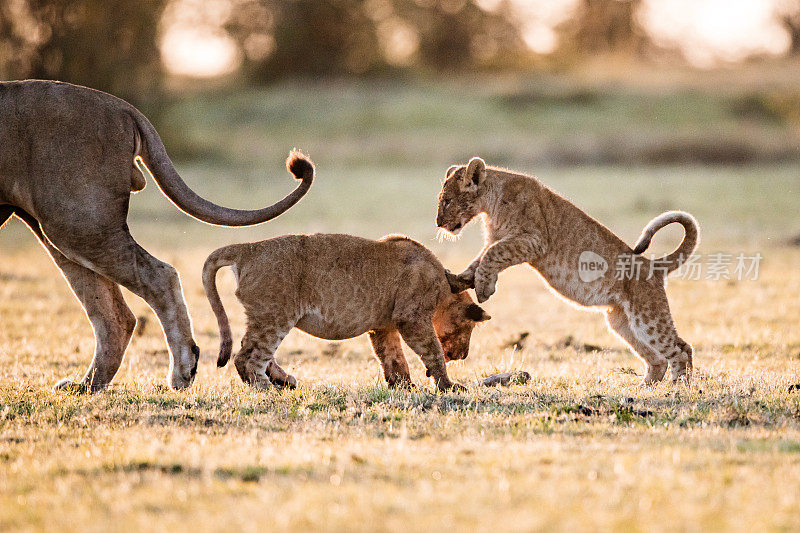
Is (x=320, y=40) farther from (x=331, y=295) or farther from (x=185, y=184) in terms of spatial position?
(x=331, y=295)

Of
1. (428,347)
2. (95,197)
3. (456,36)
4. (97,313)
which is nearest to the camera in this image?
(95,197)

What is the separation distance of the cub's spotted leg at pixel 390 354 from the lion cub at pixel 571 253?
2.26 ft

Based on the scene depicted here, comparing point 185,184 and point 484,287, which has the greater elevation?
point 185,184

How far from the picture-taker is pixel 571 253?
840cm

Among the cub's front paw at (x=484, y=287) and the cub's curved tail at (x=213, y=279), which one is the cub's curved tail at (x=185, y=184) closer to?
the cub's curved tail at (x=213, y=279)

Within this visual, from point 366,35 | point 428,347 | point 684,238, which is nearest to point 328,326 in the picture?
point 428,347

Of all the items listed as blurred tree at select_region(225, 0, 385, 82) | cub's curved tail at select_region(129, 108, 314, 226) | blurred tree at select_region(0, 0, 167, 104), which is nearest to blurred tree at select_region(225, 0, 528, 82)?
blurred tree at select_region(225, 0, 385, 82)

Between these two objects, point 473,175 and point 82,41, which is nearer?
point 473,175

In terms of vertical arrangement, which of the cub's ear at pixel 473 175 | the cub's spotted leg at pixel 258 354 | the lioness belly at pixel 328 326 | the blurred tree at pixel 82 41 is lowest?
the cub's spotted leg at pixel 258 354

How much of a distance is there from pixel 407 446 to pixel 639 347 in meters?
3.20

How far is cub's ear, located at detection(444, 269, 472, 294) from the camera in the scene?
26.2ft

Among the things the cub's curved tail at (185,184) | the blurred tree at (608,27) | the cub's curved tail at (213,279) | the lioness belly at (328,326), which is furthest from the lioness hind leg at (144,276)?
the blurred tree at (608,27)

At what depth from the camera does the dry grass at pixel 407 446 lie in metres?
4.50

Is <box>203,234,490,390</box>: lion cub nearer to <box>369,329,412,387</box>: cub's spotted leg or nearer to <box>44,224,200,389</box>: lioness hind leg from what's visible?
<box>369,329,412,387</box>: cub's spotted leg
